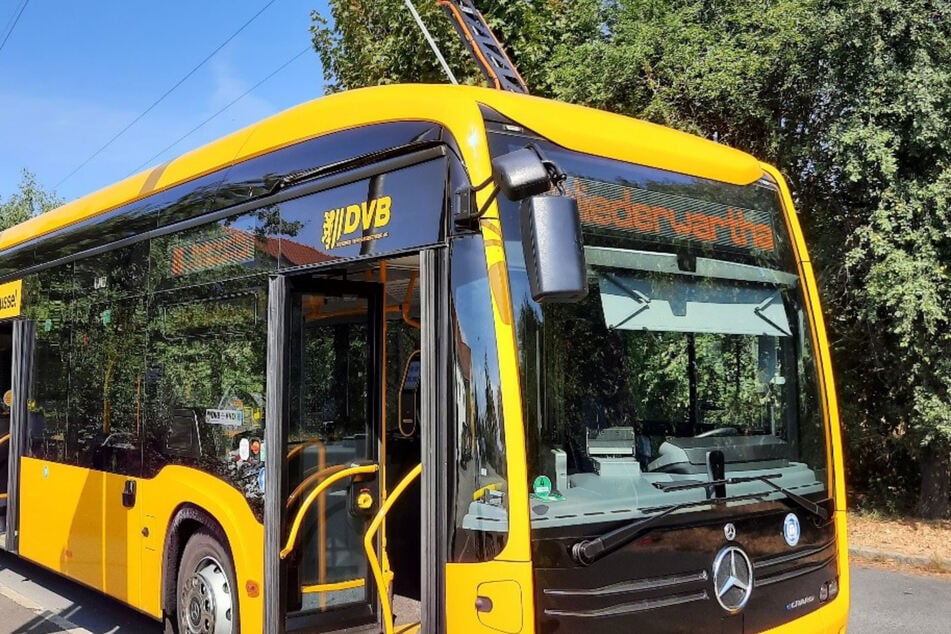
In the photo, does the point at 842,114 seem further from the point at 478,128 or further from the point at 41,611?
the point at 41,611

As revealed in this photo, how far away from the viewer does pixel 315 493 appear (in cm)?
452

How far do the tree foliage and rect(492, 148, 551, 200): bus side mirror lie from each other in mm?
6286

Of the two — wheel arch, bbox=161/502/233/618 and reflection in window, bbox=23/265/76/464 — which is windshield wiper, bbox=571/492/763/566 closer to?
wheel arch, bbox=161/502/233/618

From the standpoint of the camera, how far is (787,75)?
967 cm

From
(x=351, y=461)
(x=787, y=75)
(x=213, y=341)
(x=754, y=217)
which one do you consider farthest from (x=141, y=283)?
(x=787, y=75)

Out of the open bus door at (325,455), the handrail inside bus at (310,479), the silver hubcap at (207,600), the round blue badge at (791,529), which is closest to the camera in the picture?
the round blue badge at (791,529)

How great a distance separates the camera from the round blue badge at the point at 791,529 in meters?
3.97

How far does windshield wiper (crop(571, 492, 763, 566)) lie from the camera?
10.9 ft

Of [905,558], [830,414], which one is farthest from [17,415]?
[905,558]

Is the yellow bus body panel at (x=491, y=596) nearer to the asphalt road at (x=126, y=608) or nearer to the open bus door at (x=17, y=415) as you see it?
the asphalt road at (x=126, y=608)

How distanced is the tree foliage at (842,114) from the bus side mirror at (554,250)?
20.5 ft

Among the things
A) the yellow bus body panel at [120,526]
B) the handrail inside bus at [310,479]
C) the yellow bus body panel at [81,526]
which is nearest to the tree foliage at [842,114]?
the handrail inside bus at [310,479]

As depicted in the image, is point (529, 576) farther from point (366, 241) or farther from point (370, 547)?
point (366, 241)

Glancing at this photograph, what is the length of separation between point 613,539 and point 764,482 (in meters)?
0.94
